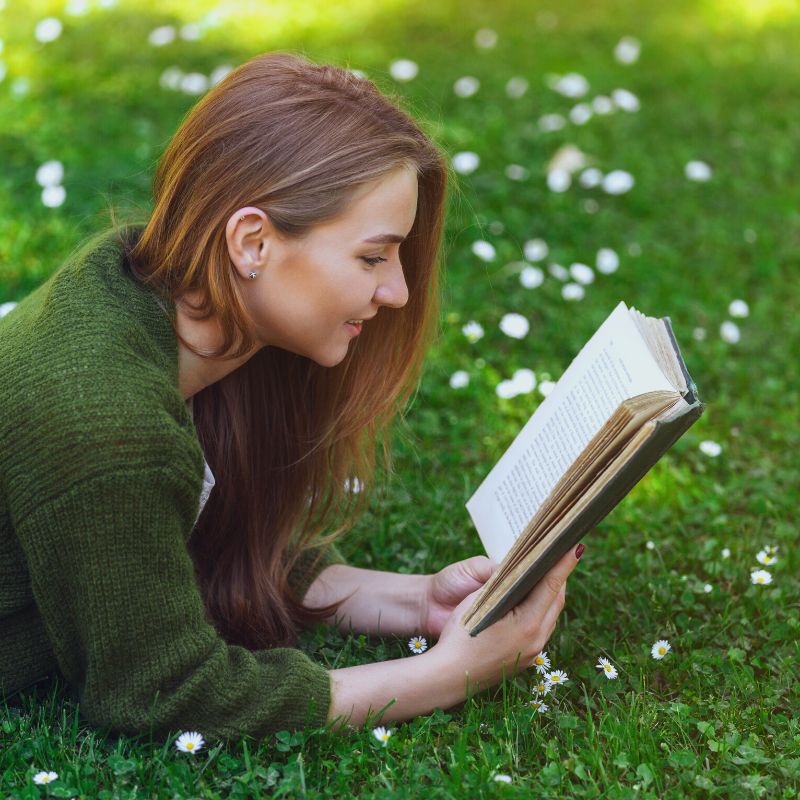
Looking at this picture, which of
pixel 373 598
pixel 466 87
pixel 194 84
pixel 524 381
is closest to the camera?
pixel 373 598

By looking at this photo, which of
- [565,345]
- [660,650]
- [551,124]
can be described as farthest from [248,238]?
[551,124]

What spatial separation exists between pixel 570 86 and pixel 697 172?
0.75 m

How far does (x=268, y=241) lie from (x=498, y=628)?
2.66ft

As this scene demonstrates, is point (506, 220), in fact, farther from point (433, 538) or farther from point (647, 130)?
point (433, 538)

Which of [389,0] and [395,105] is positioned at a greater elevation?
[395,105]

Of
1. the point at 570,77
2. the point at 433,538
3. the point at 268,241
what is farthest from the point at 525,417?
the point at 570,77

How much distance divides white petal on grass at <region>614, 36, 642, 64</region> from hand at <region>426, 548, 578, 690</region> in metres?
3.79

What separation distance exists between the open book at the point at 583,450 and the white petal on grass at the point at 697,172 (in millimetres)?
2480

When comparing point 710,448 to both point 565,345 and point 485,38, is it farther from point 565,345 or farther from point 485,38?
point 485,38

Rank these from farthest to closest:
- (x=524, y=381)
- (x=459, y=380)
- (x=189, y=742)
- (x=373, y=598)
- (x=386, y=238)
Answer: (x=459, y=380)
(x=524, y=381)
(x=373, y=598)
(x=386, y=238)
(x=189, y=742)

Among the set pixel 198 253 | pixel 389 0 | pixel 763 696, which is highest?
pixel 198 253

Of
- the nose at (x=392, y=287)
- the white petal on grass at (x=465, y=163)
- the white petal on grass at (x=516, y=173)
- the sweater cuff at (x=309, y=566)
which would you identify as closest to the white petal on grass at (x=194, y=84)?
the white petal on grass at (x=465, y=163)

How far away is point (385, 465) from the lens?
102 inches

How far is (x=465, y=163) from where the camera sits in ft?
13.4
